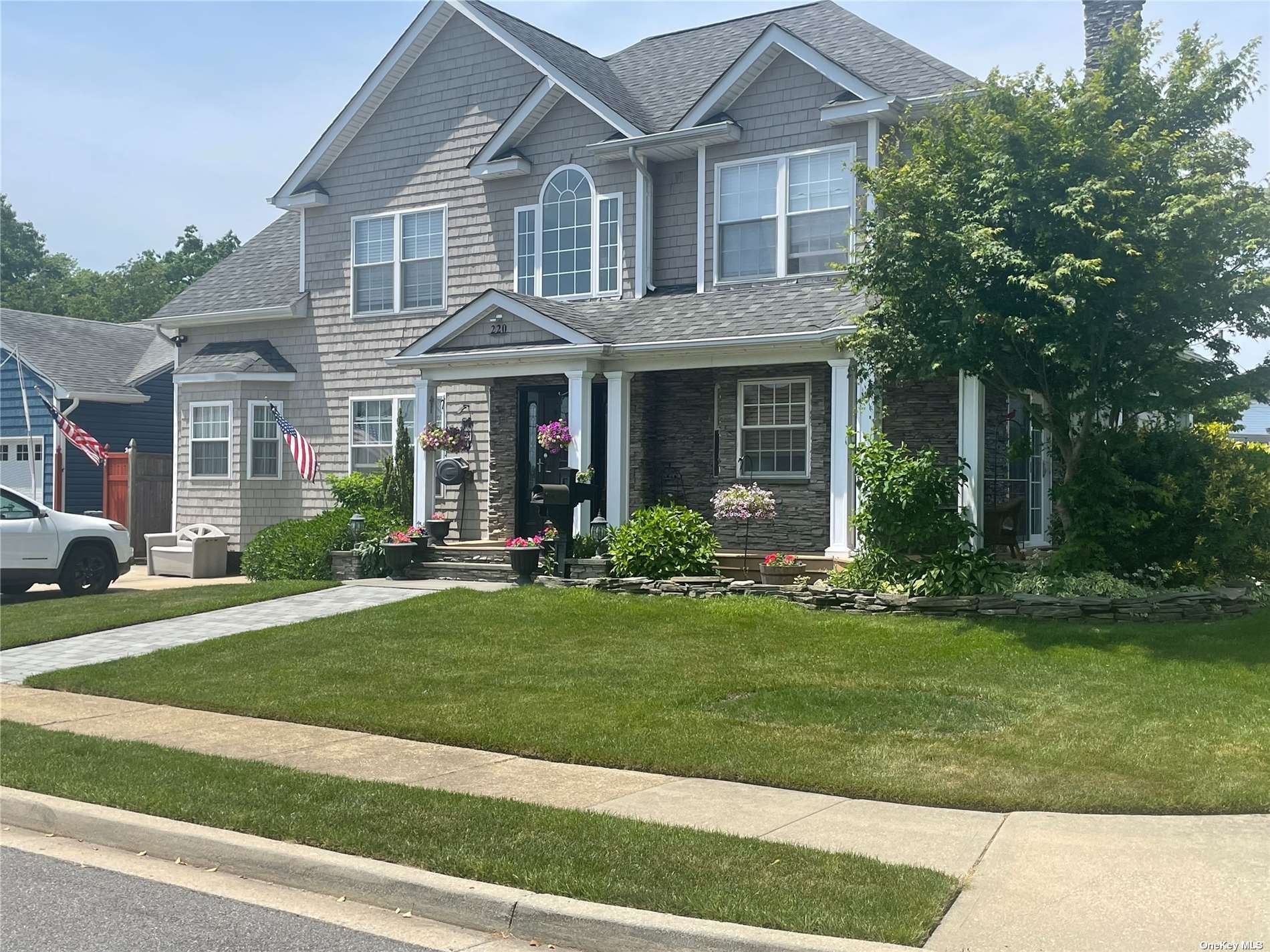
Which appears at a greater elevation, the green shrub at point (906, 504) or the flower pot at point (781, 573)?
the green shrub at point (906, 504)

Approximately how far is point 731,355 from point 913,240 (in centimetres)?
373

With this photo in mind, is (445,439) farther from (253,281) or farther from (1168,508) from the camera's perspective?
(1168,508)

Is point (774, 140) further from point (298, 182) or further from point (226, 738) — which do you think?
point (226, 738)

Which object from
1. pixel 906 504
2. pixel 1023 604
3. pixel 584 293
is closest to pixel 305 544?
pixel 584 293

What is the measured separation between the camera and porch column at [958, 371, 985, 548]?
1452 cm

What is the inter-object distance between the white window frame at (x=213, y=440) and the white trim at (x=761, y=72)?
9988 mm

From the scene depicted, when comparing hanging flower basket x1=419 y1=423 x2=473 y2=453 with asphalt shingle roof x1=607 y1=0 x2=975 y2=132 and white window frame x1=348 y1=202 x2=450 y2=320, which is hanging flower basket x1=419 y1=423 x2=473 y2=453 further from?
asphalt shingle roof x1=607 y1=0 x2=975 y2=132

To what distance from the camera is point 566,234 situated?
1983 cm

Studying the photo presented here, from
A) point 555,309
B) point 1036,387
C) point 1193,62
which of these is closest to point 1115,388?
point 1036,387

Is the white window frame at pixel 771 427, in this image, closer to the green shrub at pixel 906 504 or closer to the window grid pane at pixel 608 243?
the window grid pane at pixel 608 243

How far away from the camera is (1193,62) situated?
13.1 meters

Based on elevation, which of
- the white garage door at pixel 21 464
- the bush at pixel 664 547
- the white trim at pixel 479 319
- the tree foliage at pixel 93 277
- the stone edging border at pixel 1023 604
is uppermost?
the tree foliage at pixel 93 277

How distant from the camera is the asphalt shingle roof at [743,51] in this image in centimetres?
1839

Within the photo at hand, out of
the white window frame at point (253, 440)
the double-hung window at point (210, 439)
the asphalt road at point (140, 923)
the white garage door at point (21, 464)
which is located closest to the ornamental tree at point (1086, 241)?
the asphalt road at point (140, 923)
